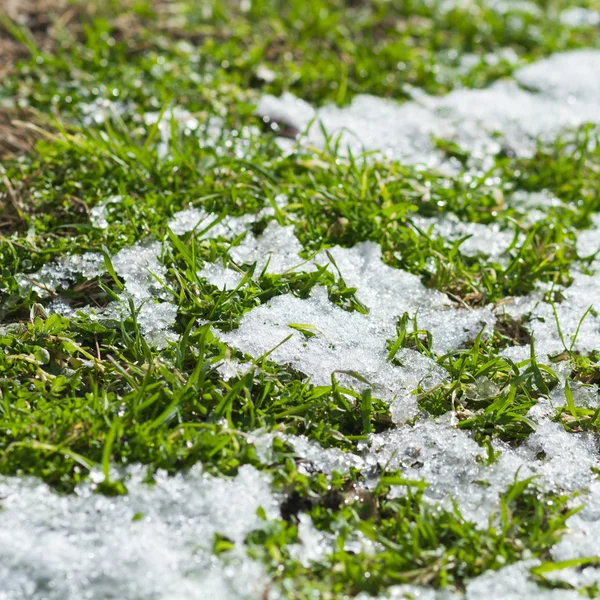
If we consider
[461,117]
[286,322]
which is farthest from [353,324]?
[461,117]

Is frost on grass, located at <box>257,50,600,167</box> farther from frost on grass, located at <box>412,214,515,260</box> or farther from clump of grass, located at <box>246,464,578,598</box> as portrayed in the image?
clump of grass, located at <box>246,464,578,598</box>

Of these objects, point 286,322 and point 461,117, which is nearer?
point 286,322

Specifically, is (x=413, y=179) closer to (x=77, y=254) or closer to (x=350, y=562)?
(x=77, y=254)

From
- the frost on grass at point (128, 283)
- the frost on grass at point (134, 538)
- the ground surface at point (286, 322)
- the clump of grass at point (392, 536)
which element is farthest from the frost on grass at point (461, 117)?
the frost on grass at point (134, 538)

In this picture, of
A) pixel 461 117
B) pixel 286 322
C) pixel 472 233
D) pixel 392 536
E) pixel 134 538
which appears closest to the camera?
pixel 134 538

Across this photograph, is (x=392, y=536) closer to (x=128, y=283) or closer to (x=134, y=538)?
(x=134, y=538)

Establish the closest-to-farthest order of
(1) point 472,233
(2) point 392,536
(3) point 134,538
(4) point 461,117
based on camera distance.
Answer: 1. (3) point 134,538
2. (2) point 392,536
3. (1) point 472,233
4. (4) point 461,117

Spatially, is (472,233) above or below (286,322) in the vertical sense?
above
